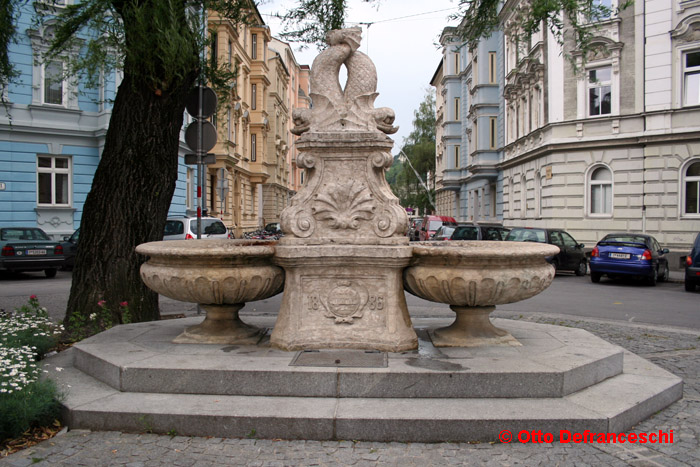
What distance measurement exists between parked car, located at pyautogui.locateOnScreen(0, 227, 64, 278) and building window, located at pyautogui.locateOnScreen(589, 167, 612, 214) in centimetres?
1908

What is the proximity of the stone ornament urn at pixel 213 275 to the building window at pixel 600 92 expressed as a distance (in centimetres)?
2021

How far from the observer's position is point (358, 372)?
13.4 ft

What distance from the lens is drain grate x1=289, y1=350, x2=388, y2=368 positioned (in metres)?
4.36

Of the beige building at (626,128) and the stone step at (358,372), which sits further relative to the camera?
the beige building at (626,128)

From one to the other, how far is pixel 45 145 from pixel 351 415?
21.3 m

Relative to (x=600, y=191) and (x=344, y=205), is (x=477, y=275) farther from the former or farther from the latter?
(x=600, y=191)

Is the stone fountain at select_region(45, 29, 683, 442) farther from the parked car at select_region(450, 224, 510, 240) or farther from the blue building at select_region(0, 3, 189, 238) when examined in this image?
the blue building at select_region(0, 3, 189, 238)

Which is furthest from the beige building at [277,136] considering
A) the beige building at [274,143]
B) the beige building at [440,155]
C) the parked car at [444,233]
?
the parked car at [444,233]

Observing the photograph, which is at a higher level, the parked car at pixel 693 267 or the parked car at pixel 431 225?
the parked car at pixel 431 225

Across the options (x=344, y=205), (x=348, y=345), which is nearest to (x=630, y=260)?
(x=344, y=205)

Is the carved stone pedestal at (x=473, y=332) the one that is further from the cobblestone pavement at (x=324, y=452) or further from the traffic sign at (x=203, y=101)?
the traffic sign at (x=203, y=101)

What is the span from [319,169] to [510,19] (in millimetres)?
26745

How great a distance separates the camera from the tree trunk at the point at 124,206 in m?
6.45

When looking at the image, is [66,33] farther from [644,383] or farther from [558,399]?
[644,383]
